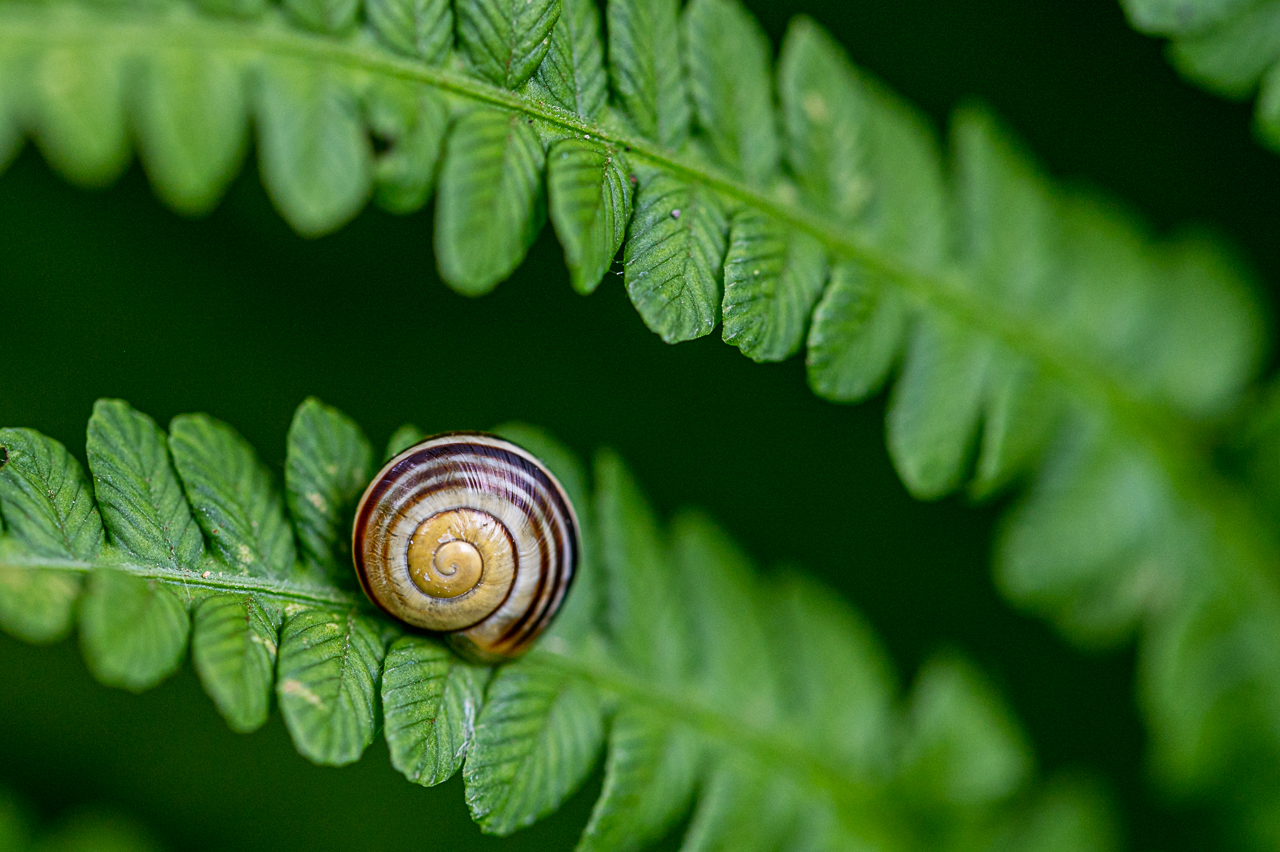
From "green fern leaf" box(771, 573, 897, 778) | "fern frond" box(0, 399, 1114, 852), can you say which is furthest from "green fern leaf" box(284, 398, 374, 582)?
"green fern leaf" box(771, 573, 897, 778)

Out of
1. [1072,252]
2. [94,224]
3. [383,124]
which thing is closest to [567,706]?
[383,124]

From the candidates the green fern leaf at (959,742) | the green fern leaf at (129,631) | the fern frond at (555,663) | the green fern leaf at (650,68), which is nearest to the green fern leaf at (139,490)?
the fern frond at (555,663)

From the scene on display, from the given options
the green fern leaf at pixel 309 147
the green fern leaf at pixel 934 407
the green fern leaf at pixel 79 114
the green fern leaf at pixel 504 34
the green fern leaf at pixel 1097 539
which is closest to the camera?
the green fern leaf at pixel 79 114

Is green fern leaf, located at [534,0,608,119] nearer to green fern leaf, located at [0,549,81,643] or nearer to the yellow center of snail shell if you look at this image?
the yellow center of snail shell

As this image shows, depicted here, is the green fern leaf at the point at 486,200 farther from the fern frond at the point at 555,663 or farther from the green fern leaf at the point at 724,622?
the green fern leaf at the point at 724,622

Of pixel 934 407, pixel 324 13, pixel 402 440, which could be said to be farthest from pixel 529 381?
pixel 324 13

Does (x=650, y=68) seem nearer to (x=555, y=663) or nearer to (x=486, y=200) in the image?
(x=486, y=200)
